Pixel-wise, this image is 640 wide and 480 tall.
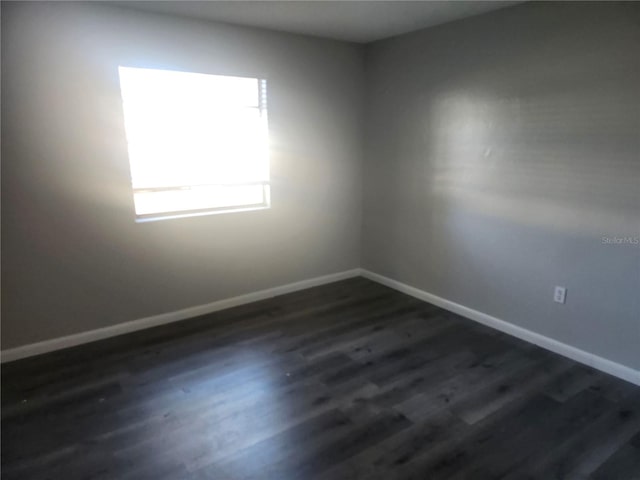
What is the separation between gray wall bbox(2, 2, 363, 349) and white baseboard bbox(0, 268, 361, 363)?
0.05m

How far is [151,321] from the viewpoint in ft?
10.6

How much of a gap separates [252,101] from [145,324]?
1.94 m

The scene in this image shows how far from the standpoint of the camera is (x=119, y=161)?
2896 mm

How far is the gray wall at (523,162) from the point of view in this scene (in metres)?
2.41

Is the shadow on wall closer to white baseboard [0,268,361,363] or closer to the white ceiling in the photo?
the white ceiling

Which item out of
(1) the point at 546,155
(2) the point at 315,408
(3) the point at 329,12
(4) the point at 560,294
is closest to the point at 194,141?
(3) the point at 329,12

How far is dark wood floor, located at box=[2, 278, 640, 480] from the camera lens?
6.17 ft

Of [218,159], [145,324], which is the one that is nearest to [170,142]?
[218,159]

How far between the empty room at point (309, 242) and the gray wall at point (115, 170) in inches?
0.6

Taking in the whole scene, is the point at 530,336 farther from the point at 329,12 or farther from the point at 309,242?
the point at 329,12

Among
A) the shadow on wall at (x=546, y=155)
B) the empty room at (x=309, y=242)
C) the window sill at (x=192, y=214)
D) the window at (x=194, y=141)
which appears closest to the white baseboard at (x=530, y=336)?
the empty room at (x=309, y=242)

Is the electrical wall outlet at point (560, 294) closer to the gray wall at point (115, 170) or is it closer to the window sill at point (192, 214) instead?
the gray wall at point (115, 170)

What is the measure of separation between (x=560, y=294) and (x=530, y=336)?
386mm

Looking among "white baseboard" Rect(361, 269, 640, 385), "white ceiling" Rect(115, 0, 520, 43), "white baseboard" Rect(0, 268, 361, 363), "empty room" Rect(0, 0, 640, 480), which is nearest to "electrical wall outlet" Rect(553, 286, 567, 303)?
"empty room" Rect(0, 0, 640, 480)
